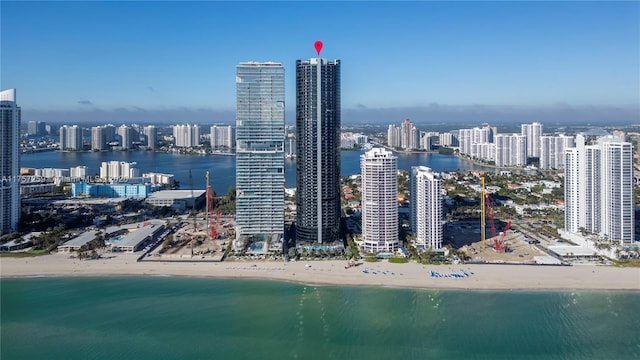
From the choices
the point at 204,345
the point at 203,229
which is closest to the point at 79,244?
the point at 203,229

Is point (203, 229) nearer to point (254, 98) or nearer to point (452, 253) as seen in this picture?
point (254, 98)

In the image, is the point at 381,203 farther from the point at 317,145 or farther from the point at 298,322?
the point at 298,322

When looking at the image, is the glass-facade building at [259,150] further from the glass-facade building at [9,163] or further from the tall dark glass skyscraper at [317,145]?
the glass-facade building at [9,163]

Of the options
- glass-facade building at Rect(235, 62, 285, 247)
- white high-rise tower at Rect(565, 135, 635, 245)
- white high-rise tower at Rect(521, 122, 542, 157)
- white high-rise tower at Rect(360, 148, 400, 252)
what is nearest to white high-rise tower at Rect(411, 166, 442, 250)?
white high-rise tower at Rect(360, 148, 400, 252)

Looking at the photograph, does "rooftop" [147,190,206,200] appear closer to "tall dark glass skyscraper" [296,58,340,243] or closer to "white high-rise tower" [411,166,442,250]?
"tall dark glass skyscraper" [296,58,340,243]

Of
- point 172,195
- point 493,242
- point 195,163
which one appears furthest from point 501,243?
point 195,163
